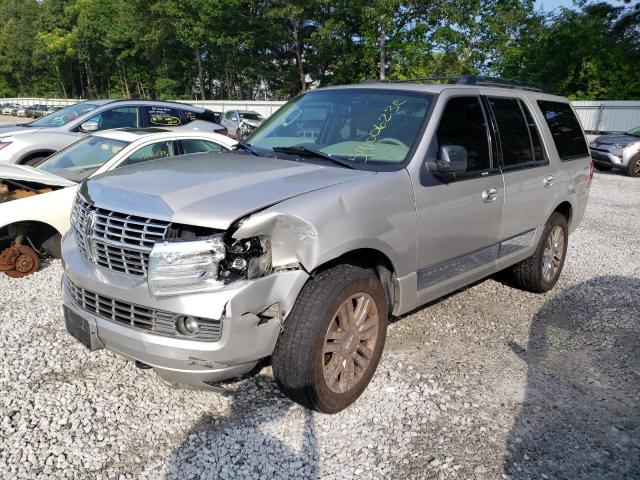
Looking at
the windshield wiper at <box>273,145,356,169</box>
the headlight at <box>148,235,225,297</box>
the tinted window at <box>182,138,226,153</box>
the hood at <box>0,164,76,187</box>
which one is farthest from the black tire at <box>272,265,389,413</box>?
the tinted window at <box>182,138,226,153</box>

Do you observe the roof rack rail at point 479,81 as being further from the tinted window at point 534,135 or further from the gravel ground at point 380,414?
the gravel ground at point 380,414

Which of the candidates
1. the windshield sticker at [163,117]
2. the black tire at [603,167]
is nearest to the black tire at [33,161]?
the windshield sticker at [163,117]

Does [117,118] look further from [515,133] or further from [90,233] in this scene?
[515,133]

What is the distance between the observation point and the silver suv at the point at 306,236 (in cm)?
267

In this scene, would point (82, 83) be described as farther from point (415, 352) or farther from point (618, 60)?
point (415, 352)

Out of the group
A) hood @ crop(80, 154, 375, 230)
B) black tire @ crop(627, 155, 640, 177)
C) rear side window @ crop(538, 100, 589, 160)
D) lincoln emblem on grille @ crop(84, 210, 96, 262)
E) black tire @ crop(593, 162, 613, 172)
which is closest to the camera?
hood @ crop(80, 154, 375, 230)

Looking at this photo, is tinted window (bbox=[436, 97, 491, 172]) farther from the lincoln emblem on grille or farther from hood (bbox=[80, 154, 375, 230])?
the lincoln emblem on grille

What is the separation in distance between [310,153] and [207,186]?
3.27 feet

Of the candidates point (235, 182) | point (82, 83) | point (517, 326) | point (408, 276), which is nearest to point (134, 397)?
point (235, 182)

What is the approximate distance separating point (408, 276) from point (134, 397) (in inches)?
76.2

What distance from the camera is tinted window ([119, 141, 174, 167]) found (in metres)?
6.20

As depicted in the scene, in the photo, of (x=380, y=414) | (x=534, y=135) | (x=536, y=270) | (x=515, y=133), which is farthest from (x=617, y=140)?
(x=380, y=414)

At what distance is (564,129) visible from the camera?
5359mm

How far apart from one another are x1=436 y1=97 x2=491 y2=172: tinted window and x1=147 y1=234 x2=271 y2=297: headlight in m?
1.79
